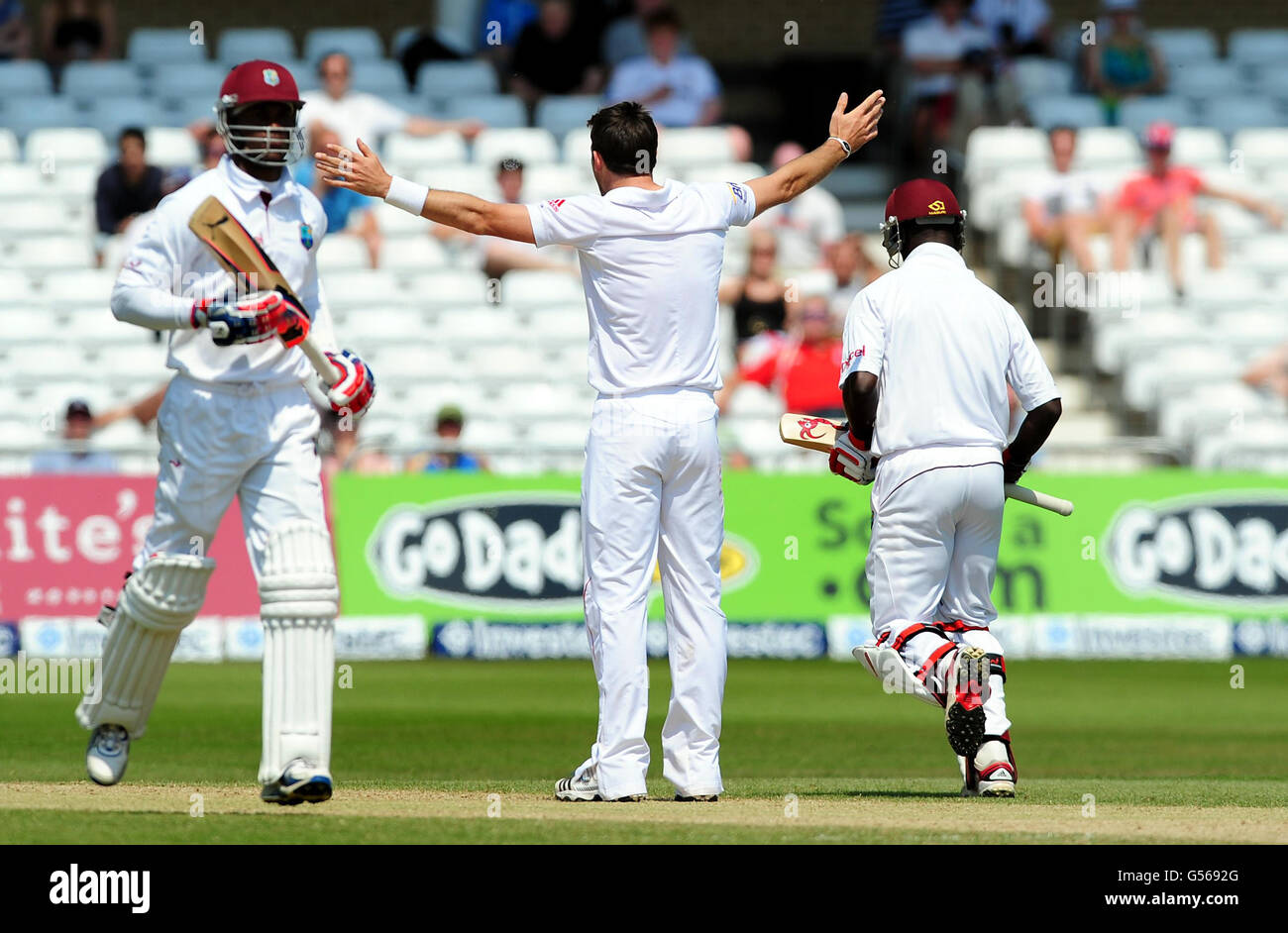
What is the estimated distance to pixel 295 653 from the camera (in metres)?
6.69

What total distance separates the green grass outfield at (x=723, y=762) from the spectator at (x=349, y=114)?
5.86m

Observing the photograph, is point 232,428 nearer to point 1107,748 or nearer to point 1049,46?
point 1107,748

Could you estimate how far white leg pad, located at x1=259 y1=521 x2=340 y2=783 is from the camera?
6.63 m

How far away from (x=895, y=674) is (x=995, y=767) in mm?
570

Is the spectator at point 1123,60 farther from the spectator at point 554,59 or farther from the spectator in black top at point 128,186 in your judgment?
the spectator in black top at point 128,186

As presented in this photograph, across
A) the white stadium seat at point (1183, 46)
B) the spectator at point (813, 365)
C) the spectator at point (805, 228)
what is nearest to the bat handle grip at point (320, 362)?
the spectator at point (813, 365)

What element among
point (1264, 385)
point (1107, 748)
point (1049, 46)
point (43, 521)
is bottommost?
point (1107, 748)

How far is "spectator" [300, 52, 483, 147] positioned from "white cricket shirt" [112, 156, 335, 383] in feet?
35.8

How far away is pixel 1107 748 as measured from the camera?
34.7 ft

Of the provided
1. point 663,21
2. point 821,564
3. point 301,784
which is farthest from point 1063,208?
point 301,784

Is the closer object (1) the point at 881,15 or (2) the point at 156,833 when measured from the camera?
(2) the point at 156,833

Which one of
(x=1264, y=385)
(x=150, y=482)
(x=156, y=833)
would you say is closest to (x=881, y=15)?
(x=1264, y=385)

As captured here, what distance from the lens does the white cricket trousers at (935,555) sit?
24.3 feet

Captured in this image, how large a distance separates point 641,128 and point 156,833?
2.89 meters
